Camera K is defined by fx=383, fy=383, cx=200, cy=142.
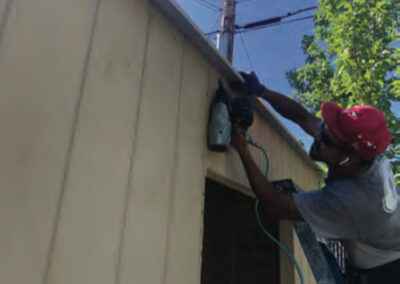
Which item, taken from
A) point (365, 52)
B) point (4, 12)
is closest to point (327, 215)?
point (4, 12)

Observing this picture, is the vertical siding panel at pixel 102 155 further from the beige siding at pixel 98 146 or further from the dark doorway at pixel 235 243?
the dark doorway at pixel 235 243

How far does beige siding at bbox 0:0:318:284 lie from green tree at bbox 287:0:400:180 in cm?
350

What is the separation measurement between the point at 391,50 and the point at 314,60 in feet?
4.12

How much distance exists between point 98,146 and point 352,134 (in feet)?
3.30

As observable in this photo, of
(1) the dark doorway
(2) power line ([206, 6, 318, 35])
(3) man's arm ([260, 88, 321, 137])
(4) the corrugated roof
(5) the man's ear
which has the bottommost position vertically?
(1) the dark doorway

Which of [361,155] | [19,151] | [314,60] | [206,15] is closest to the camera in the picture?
[19,151]

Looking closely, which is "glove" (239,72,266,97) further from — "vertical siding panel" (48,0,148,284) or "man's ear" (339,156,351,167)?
"vertical siding panel" (48,0,148,284)

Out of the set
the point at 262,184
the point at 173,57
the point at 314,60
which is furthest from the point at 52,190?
the point at 314,60

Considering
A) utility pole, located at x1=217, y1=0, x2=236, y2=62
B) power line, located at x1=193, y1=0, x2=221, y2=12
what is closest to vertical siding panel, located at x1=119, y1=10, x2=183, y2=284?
utility pole, located at x1=217, y1=0, x2=236, y2=62

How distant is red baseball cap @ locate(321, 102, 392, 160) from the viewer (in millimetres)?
1524

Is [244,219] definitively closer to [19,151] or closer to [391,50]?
A: [19,151]

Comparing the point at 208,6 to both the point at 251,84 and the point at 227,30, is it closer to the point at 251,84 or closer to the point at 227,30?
the point at 227,30

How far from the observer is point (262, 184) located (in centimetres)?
168

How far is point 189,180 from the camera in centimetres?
147
